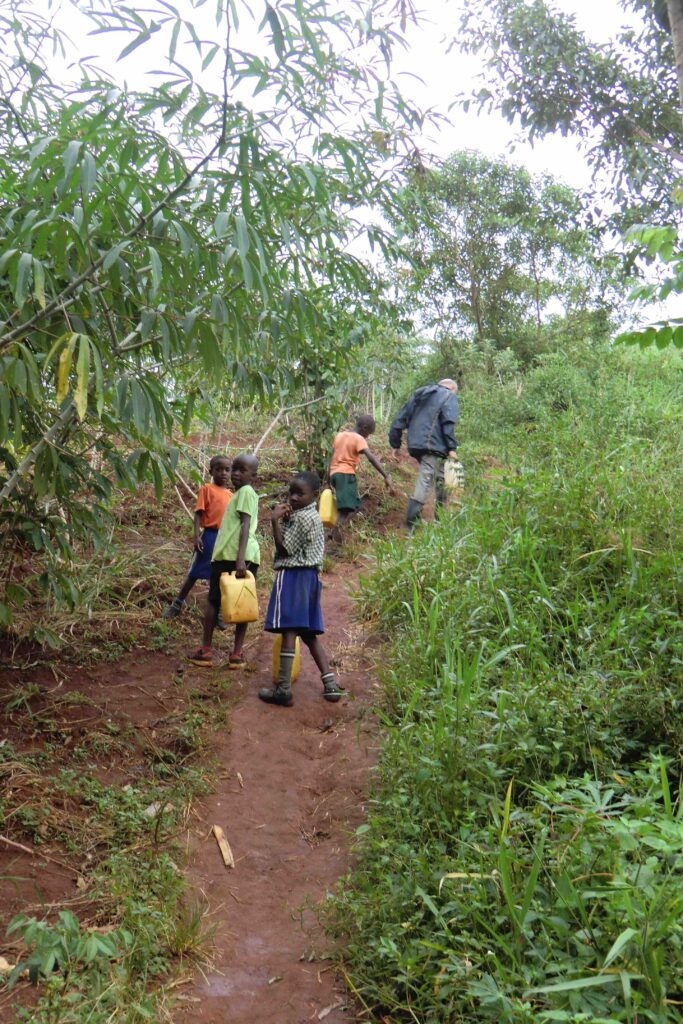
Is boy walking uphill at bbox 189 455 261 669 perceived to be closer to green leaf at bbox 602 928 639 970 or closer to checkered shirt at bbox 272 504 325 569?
checkered shirt at bbox 272 504 325 569

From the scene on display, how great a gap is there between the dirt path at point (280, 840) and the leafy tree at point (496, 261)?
9.95 m

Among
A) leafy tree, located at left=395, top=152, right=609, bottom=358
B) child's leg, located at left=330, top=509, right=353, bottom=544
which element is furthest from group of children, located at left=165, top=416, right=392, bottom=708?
leafy tree, located at left=395, top=152, right=609, bottom=358

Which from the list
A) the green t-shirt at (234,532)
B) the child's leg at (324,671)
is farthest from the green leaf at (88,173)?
the child's leg at (324,671)

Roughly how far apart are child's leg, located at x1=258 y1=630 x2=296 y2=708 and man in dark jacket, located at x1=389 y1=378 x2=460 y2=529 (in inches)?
109

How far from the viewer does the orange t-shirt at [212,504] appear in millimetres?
5922

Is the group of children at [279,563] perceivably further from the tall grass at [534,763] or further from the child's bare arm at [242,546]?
the tall grass at [534,763]

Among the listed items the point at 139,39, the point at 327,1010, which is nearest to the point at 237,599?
the point at 327,1010

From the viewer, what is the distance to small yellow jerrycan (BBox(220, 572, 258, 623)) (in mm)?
5121

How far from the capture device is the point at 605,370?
988 cm

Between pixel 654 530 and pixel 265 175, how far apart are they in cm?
306

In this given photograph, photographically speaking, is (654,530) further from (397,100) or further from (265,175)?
(265,175)

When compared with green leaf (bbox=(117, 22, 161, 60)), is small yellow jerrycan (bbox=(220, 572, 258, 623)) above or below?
below

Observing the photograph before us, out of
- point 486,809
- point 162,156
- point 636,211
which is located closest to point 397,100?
point 162,156

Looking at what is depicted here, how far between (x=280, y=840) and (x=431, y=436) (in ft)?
14.5
